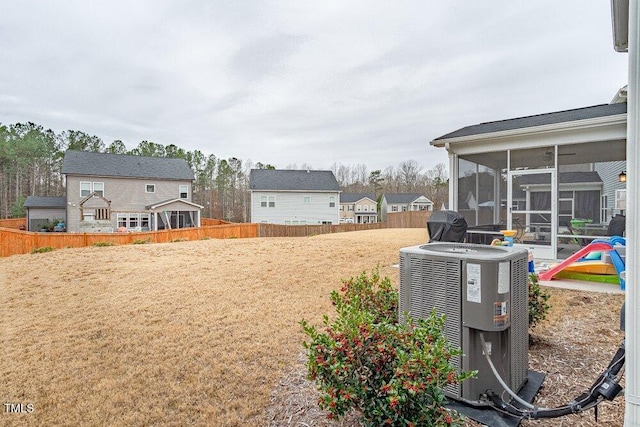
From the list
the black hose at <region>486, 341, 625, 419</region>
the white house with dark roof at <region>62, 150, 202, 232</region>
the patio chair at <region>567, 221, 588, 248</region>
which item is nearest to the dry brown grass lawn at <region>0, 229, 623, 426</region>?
the black hose at <region>486, 341, 625, 419</region>

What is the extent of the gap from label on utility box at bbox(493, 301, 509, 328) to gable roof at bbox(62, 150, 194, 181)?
85.7ft

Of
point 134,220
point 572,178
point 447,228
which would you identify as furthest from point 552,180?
point 134,220

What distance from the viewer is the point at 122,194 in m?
23.2

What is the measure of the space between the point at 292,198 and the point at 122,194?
41.7ft

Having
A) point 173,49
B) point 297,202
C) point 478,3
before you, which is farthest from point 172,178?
point 478,3

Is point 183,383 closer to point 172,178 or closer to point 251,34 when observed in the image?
point 251,34

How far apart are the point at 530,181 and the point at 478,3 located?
13.6 ft

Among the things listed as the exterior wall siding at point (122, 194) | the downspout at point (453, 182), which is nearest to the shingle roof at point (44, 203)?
the exterior wall siding at point (122, 194)

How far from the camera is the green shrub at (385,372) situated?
61.5 inches

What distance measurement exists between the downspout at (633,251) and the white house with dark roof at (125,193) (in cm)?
2437

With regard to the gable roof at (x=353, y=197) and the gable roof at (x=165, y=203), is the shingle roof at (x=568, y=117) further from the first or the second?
the gable roof at (x=353, y=197)

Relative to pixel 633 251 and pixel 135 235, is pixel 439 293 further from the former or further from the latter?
pixel 135 235

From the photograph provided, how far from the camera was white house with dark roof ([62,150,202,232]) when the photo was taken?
21797 millimetres

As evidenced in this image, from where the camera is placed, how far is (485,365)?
208 cm
